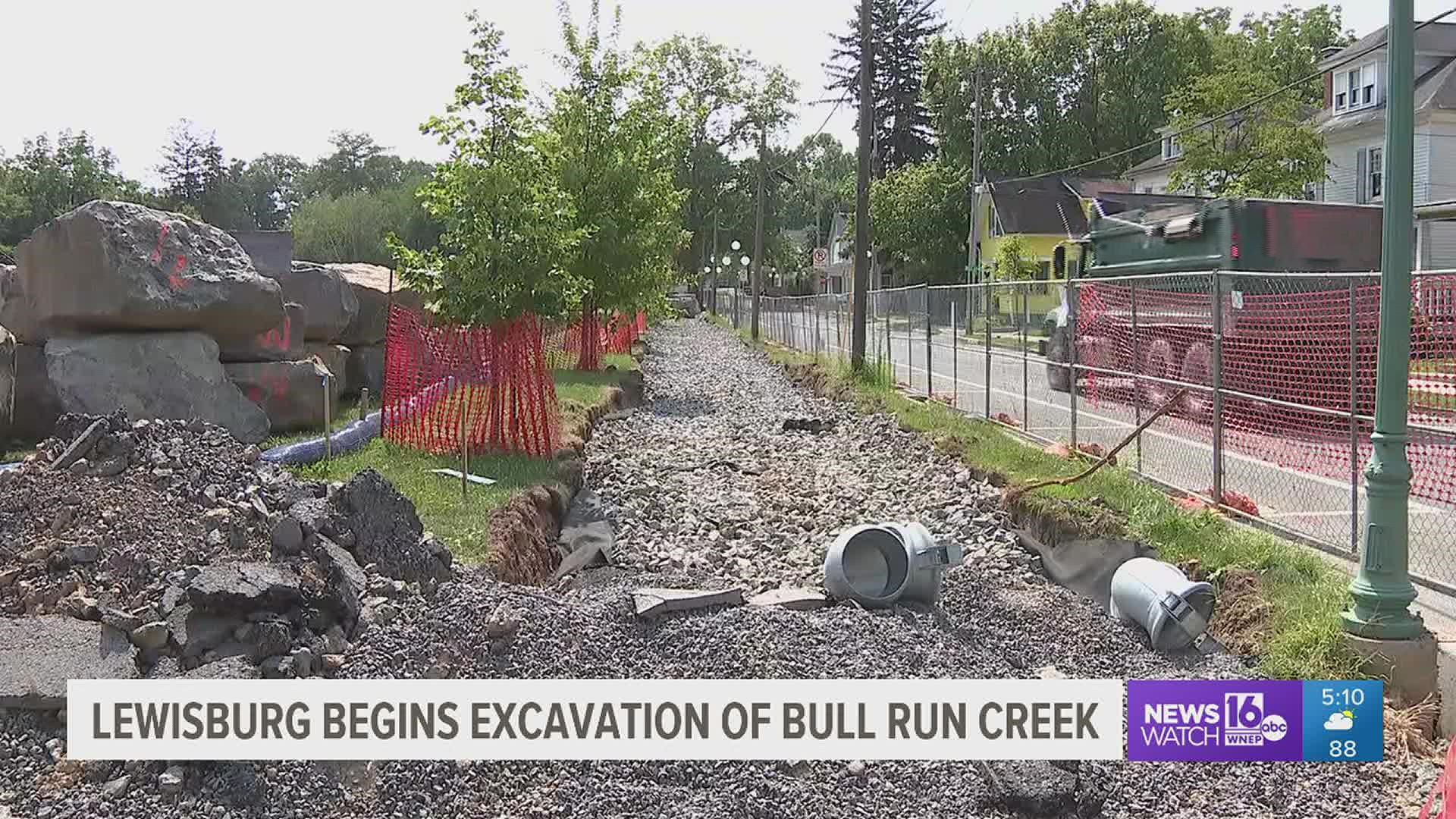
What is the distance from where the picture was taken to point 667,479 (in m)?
12.9

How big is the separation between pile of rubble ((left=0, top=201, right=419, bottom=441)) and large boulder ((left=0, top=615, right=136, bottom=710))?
16.6ft

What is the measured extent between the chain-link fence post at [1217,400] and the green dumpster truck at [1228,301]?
90mm

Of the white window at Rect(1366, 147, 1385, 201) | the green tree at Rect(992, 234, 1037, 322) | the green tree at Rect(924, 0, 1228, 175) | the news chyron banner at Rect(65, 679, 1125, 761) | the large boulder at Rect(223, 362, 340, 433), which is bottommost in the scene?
the news chyron banner at Rect(65, 679, 1125, 761)

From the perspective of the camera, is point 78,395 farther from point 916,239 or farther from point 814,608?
point 916,239

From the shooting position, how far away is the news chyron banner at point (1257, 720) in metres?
5.11

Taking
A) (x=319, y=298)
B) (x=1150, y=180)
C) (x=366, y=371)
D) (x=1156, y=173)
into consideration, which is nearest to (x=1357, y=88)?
(x=1156, y=173)

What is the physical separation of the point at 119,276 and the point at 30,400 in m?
1.42

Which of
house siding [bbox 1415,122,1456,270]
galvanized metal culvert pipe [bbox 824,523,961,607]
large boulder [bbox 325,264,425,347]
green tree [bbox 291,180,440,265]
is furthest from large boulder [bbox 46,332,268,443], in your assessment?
green tree [bbox 291,180,440,265]

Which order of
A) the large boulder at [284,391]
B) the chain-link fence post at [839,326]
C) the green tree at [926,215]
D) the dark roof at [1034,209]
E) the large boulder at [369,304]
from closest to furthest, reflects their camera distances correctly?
the large boulder at [284,391]
the large boulder at [369,304]
the chain-link fence post at [839,326]
the dark roof at [1034,209]
the green tree at [926,215]

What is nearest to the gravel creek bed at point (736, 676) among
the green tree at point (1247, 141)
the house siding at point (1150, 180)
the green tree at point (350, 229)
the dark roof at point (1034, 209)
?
the green tree at point (1247, 141)

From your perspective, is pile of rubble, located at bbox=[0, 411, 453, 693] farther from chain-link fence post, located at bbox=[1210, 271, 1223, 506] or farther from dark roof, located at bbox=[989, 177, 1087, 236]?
dark roof, located at bbox=[989, 177, 1087, 236]

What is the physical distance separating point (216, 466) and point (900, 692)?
446 centimetres

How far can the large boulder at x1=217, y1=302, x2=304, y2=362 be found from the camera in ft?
40.2

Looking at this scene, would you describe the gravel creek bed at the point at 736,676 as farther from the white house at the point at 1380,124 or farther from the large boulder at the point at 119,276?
the white house at the point at 1380,124
